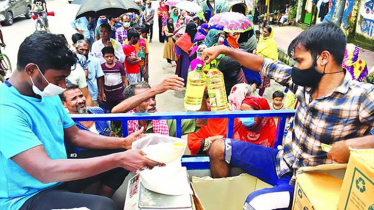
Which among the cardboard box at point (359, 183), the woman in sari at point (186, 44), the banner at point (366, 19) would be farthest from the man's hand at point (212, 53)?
the banner at point (366, 19)

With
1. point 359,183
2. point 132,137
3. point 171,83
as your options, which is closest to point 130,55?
point 171,83

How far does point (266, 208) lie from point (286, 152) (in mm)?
446

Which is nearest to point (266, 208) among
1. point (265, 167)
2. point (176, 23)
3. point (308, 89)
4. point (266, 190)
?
point (266, 190)

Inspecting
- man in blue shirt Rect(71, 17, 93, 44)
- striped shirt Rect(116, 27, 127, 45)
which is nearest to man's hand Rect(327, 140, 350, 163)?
striped shirt Rect(116, 27, 127, 45)

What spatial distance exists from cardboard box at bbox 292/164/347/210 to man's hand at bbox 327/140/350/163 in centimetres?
6

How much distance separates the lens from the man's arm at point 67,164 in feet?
4.99

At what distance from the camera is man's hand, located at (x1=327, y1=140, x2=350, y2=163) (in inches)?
62.8

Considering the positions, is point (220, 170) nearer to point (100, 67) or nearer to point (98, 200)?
point (98, 200)

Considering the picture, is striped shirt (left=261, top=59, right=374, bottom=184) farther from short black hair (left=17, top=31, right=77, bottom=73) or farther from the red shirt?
the red shirt

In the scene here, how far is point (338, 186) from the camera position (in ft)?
5.24

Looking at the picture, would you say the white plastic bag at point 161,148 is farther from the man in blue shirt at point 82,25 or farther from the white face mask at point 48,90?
the man in blue shirt at point 82,25

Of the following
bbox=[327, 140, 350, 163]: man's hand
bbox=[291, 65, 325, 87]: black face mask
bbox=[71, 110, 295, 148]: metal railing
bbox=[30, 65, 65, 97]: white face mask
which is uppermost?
bbox=[291, 65, 325, 87]: black face mask

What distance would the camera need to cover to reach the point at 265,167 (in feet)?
7.05

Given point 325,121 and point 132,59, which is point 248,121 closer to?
point 325,121
